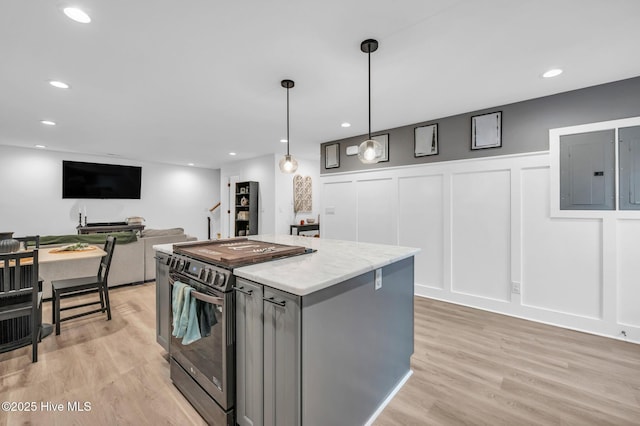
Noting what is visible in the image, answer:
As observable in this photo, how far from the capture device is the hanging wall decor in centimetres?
672

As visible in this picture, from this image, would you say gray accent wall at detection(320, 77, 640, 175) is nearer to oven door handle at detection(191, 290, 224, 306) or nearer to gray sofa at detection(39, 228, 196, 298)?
Answer: oven door handle at detection(191, 290, 224, 306)

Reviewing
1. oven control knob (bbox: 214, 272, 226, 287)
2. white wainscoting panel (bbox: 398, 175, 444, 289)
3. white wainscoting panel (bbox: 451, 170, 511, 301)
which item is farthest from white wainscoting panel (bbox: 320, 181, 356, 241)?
oven control knob (bbox: 214, 272, 226, 287)

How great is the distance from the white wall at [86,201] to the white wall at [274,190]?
216cm

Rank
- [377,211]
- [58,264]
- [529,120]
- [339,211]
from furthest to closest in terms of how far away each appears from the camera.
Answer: [339,211] < [377,211] < [58,264] < [529,120]

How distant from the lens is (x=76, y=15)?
1738 mm

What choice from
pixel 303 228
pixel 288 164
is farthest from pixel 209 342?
pixel 303 228

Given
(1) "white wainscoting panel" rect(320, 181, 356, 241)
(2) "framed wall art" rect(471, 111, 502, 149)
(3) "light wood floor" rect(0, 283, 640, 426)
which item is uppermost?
(2) "framed wall art" rect(471, 111, 502, 149)

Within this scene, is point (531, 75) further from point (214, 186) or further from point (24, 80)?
point (214, 186)

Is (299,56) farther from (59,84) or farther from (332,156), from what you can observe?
(332,156)

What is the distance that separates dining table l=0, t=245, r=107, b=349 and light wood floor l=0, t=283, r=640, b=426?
9.5 inches

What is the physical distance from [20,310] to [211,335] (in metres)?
1.83

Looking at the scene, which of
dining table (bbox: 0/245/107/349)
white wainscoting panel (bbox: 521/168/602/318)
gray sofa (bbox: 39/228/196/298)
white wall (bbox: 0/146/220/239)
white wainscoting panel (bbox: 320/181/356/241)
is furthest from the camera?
white wall (bbox: 0/146/220/239)

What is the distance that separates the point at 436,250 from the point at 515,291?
38.9 inches

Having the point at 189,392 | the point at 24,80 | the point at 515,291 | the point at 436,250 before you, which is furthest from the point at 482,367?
the point at 24,80
